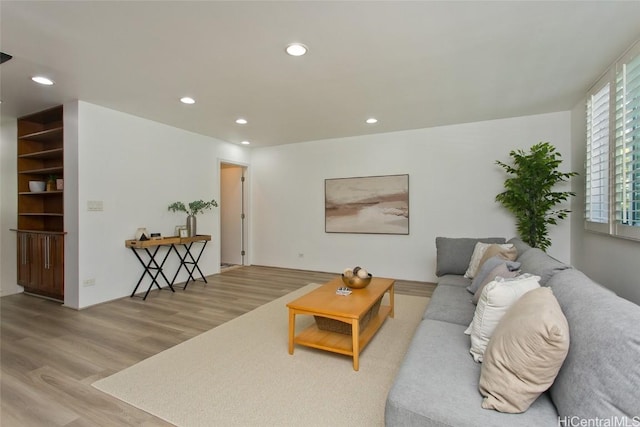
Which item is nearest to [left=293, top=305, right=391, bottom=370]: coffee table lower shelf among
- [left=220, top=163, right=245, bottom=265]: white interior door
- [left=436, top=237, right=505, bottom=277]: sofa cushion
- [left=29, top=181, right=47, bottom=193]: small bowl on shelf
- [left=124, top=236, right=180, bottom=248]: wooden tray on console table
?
[left=436, top=237, right=505, bottom=277]: sofa cushion

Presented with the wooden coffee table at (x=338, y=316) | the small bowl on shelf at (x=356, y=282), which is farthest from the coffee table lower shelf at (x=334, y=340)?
the small bowl on shelf at (x=356, y=282)

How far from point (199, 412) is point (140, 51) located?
2712 mm

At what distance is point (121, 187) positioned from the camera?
4.09 m

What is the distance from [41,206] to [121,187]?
5.43ft

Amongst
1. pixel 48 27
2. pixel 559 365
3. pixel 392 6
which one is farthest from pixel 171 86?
pixel 559 365

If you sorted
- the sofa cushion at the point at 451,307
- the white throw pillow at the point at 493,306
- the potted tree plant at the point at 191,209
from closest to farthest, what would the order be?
1. the white throw pillow at the point at 493,306
2. the sofa cushion at the point at 451,307
3. the potted tree plant at the point at 191,209

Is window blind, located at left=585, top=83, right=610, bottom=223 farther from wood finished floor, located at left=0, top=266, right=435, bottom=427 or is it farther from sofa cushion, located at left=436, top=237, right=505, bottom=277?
wood finished floor, located at left=0, top=266, right=435, bottom=427

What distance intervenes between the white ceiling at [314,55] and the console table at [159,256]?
5.87ft

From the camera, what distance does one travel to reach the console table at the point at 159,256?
412 cm

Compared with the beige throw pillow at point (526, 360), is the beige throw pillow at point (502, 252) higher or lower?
higher

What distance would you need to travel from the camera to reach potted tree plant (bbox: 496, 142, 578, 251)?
3699 mm

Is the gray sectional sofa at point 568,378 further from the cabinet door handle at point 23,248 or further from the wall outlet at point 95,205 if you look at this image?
the cabinet door handle at point 23,248

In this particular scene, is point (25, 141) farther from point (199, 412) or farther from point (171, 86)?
point (199, 412)

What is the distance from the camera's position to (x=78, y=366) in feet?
7.61
